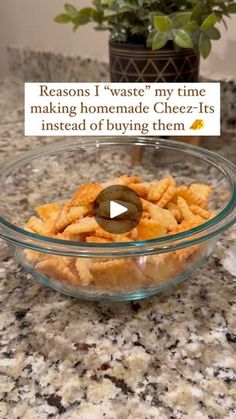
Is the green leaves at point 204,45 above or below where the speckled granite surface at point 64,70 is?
below

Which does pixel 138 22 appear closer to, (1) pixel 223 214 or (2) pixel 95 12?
(2) pixel 95 12

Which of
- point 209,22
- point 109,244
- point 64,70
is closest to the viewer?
point 109,244

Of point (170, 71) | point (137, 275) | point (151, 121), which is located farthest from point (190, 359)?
point (170, 71)

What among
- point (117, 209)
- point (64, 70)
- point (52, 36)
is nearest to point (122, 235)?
point (117, 209)

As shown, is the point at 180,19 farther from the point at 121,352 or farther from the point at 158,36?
the point at 121,352

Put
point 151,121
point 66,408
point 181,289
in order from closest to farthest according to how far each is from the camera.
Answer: point 66,408, point 181,289, point 151,121

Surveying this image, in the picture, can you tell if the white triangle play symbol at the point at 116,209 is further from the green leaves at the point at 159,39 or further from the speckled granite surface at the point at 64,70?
the speckled granite surface at the point at 64,70

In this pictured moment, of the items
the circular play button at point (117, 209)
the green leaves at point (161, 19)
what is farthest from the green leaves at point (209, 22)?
the circular play button at point (117, 209)
